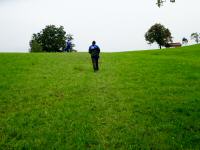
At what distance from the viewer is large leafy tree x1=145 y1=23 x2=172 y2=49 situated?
139875mm

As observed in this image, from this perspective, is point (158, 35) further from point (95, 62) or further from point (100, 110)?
point (100, 110)

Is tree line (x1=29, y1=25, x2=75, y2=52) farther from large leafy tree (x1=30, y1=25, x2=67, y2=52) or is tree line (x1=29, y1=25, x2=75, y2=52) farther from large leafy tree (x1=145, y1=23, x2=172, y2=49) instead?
large leafy tree (x1=145, y1=23, x2=172, y2=49)

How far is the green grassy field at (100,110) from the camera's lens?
13.0m

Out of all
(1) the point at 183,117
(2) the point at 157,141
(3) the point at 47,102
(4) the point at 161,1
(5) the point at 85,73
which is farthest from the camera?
(5) the point at 85,73

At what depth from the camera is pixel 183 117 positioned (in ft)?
51.9

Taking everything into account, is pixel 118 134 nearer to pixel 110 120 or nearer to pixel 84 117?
pixel 110 120

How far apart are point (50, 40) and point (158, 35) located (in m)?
45.2

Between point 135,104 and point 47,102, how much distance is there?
494 centimetres

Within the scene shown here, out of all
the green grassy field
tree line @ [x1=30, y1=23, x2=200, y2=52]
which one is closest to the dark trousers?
the green grassy field

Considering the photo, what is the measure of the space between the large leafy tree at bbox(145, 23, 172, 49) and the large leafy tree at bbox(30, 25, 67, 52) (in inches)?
1423

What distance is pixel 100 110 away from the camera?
17.1 metres

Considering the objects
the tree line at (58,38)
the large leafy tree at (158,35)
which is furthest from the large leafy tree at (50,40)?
the large leafy tree at (158,35)

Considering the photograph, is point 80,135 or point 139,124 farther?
point 139,124

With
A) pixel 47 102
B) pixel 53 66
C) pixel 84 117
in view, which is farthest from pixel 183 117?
pixel 53 66
